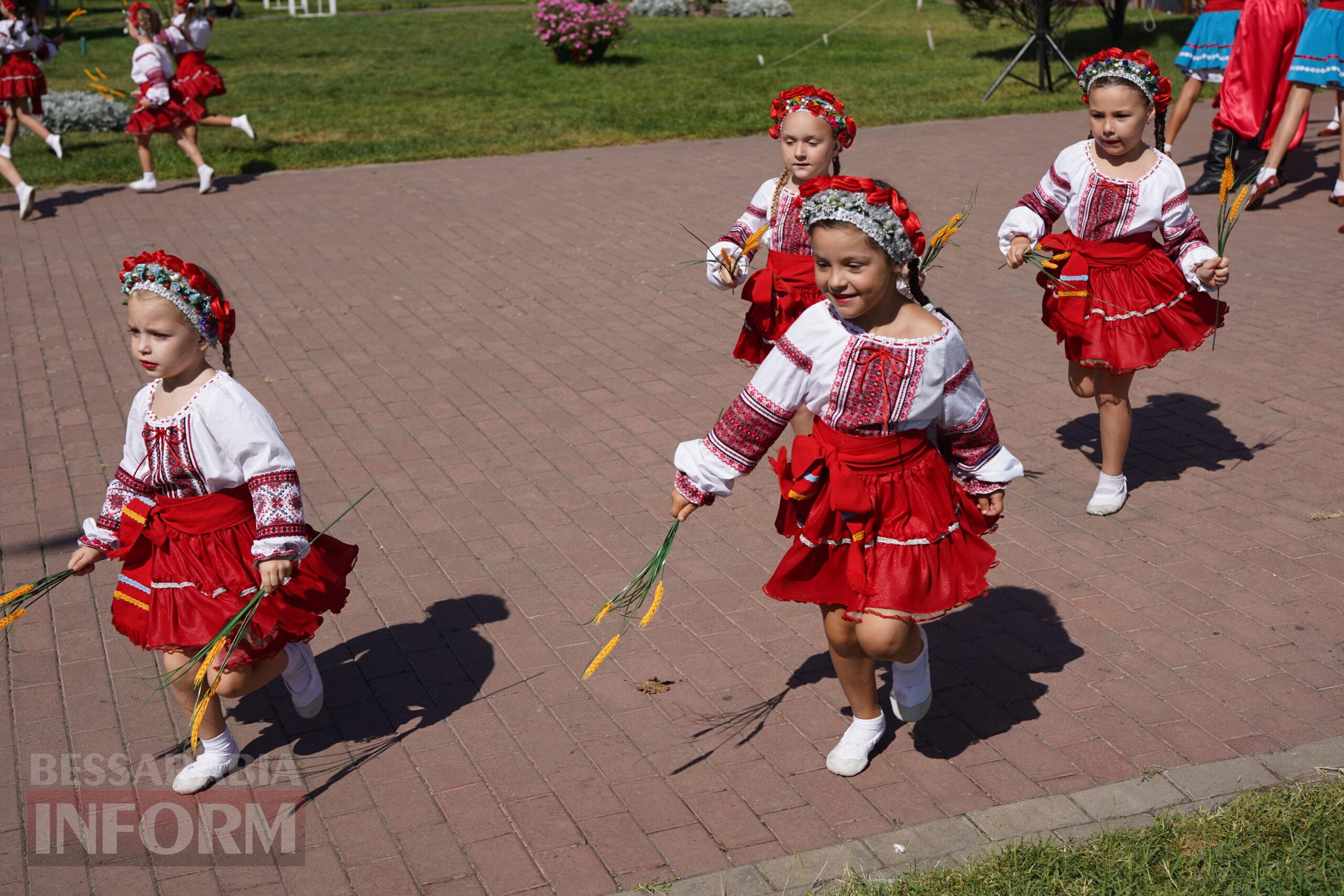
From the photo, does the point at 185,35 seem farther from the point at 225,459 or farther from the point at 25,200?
the point at 225,459

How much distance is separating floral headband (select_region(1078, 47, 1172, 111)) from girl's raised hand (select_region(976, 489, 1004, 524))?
7.54 feet

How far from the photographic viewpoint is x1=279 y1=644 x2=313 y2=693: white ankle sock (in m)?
4.18

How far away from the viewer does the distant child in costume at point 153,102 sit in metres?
12.0

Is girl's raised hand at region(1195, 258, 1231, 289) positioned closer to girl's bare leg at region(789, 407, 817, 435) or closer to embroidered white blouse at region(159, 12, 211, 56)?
girl's bare leg at region(789, 407, 817, 435)

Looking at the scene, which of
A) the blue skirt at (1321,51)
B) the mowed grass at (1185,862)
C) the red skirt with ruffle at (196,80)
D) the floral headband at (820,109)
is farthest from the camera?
the red skirt with ruffle at (196,80)

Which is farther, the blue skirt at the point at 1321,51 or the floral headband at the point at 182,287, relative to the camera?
the blue skirt at the point at 1321,51

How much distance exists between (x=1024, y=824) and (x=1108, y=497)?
7.89 ft

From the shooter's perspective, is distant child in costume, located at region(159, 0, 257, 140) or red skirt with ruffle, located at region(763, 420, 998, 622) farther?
distant child in costume, located at region(159, 0, 257, 140)

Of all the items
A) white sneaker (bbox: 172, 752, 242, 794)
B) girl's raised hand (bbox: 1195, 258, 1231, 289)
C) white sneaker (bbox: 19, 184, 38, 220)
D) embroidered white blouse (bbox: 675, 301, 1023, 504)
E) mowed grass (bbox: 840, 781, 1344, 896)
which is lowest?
white sneaker (bbox: 19, 184, 38, 220)

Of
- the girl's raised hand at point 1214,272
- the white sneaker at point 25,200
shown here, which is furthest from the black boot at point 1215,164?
the white sneaker at point 25,200

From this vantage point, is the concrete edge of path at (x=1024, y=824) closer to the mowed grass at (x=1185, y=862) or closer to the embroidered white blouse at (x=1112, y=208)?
the mowed grass at (x=1185, y=862)

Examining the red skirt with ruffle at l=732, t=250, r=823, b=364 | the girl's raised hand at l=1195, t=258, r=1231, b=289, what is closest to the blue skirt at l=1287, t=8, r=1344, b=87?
the girl's raised hand at l=1195, t=258, r=1231, b=289

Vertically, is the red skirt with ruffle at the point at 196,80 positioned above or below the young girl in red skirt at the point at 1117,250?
below

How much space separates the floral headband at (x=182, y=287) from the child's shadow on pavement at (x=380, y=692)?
1.38 metres
